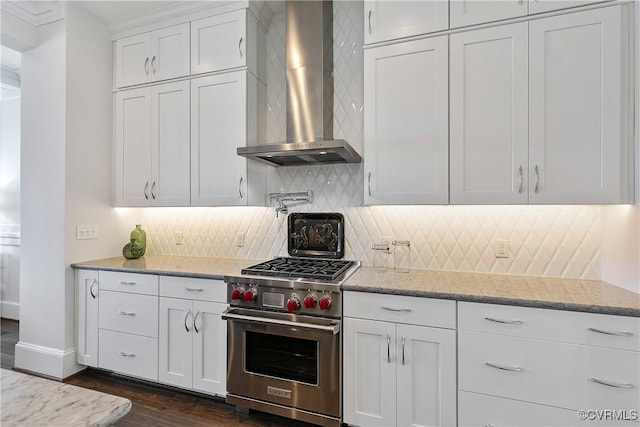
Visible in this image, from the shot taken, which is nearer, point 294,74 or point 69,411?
point 69,411

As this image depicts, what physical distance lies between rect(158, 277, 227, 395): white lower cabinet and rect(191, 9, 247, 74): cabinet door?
167 cm

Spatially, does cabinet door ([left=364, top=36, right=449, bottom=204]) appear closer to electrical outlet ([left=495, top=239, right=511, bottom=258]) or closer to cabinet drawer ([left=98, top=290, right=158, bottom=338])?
electrical outlet ([left=495, top=239, right=511, bottom=258])

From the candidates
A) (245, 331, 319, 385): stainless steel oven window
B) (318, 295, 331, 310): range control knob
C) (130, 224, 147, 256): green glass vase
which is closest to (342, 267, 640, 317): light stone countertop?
(318, 295, 331, 310): range control knob

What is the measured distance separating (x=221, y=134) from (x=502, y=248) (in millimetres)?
2207

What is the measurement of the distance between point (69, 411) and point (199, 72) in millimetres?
2535

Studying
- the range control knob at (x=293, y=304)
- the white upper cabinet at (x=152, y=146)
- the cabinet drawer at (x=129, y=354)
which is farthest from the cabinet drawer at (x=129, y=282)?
the range control knob at (x=293, y=304)

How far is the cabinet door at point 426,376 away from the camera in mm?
1702

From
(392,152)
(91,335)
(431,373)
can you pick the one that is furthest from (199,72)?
(431,373)

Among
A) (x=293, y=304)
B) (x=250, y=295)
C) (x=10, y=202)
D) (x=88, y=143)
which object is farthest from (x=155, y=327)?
(x=10, y=202)

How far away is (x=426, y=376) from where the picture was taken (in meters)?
1.75

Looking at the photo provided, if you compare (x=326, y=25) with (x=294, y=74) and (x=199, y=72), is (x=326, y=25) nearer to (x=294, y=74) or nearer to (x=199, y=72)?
(x=294, y=74)

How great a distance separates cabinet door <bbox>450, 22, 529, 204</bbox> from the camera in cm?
185

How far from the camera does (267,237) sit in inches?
110

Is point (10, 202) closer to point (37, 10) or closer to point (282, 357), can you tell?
point (37, 10)
